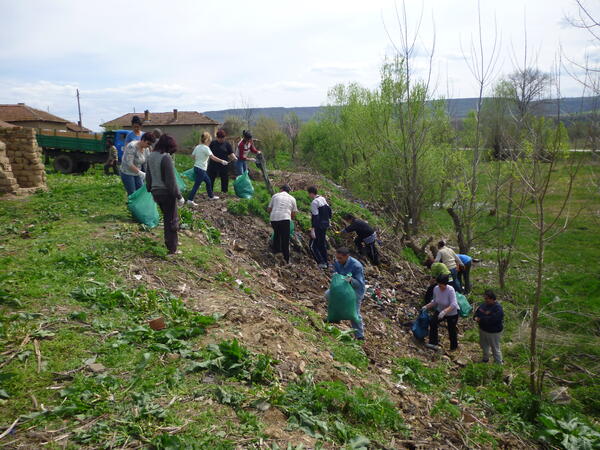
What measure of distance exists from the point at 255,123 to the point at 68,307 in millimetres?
39964

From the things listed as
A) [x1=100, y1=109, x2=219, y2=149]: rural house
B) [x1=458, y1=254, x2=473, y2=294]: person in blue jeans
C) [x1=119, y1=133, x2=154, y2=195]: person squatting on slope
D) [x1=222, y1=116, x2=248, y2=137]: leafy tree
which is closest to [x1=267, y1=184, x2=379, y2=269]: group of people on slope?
[x1=458, y1=254, x2=473, y2=294]: person in blue jeans

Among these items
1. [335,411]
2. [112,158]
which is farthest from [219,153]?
[335,411]

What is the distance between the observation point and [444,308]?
739 cm

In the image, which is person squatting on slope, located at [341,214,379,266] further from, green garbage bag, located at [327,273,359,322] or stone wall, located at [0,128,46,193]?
stone wall, located at [0,128,46,193]

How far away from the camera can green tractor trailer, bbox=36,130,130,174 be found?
56.0ft

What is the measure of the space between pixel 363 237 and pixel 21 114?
3535 centimetres

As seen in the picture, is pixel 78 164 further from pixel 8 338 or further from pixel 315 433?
pixel 315 433

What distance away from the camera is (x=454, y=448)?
414 centimetres

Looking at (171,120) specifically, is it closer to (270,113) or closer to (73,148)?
(270,113)

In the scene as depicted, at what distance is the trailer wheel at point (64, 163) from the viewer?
17.2m

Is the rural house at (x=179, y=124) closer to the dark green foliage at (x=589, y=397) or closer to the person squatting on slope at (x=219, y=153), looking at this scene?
the person squatting on slope at (x=219, y=153)

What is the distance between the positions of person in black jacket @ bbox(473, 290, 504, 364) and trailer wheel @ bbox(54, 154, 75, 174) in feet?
51.9

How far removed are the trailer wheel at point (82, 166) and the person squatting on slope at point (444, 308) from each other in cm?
1499

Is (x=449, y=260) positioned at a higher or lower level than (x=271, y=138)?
lower
